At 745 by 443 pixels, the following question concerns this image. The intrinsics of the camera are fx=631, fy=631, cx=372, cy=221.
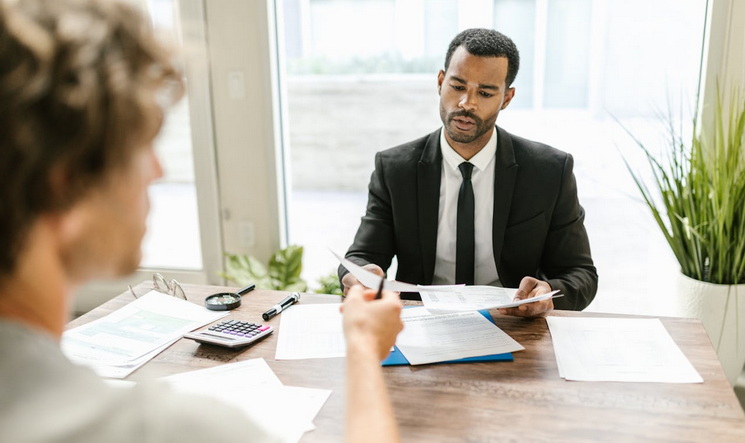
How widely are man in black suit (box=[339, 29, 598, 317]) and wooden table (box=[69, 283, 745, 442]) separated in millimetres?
565

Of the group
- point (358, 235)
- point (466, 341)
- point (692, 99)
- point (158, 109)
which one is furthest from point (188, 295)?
point (692, 99)

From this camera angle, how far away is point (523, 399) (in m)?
1.15

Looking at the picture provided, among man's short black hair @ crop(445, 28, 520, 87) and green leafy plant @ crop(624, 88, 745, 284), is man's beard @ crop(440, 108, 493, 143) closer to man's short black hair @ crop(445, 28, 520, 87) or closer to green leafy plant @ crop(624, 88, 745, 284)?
man's short black hair @ crop(445, 28, 520, 87)

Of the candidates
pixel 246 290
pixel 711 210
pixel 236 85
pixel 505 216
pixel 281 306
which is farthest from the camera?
pixel 236 85

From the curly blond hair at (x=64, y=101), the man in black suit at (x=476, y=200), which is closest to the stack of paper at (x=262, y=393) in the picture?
the curly blond hair at (x=64, y=101)

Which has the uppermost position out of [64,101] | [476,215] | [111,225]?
[64,101]

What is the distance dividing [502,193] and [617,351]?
0.74 meters

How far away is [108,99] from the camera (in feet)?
1.73

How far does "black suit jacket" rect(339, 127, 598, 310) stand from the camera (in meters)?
1.95

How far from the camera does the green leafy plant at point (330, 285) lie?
286 cm

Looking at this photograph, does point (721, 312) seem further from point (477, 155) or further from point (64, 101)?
point (64, 101)

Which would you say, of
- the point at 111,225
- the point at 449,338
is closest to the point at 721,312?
the point at 449,338

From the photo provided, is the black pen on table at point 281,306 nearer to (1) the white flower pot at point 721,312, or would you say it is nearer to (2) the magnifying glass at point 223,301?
(2) the magnifying glass at point 223,301

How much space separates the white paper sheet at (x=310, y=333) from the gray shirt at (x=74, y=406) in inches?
27.8
